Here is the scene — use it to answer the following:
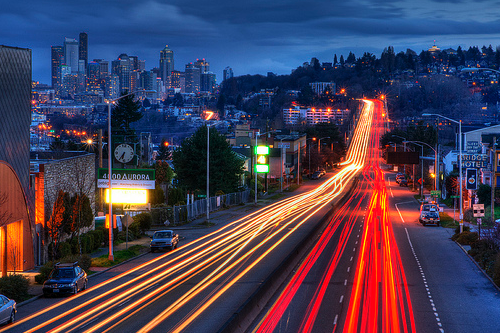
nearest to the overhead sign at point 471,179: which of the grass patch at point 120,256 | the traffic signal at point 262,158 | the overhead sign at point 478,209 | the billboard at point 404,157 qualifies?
the overhead sign at point 478,209

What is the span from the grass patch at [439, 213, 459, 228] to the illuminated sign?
95.1 feet

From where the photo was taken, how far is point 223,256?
118 ft

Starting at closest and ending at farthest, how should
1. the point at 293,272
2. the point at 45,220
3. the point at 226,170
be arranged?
the point at 293,272
the point at 45,220
the point at 226,170

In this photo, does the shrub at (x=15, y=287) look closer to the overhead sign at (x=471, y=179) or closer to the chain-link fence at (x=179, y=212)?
the chain-link fence at (x=179, y=212)

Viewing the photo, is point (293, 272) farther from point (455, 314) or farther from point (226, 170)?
point (226, 170)

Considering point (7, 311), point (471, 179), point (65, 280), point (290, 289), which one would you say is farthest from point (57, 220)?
point (471, 179)

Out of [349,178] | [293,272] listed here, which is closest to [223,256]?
Result: [293,272]

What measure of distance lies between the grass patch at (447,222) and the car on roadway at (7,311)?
141ft

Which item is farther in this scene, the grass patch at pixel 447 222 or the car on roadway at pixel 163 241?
the grass patch at pixel 447 222

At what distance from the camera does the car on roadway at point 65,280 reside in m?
25.2

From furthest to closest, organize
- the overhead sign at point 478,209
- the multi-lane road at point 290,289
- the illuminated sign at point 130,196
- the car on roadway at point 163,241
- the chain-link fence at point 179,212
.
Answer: the chain-link fence at point 179,212, the illuminated sign at point 130,196, the car on roadway at point 163,241, the overhead sign at point 478,209, the multi-lane road at point 290,289

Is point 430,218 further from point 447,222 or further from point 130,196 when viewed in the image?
point 130,196

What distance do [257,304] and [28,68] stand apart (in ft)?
65.0

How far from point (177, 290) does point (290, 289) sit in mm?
5063
